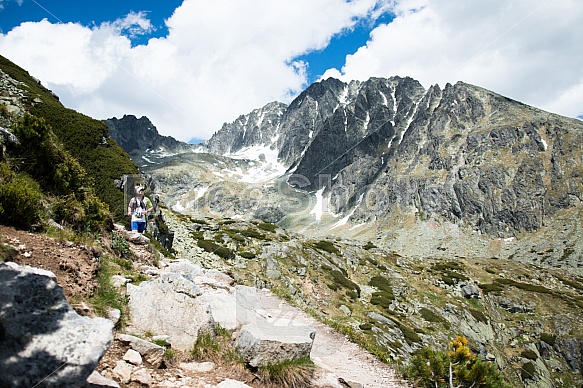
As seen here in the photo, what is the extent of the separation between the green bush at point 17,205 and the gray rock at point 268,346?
20.8ft

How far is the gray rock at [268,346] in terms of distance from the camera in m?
7.16

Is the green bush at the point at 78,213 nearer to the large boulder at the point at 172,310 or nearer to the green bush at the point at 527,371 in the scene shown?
the large boulder at the point at 172,310

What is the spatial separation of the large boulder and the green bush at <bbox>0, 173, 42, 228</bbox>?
3.33 metres

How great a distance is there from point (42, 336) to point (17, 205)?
5741mm

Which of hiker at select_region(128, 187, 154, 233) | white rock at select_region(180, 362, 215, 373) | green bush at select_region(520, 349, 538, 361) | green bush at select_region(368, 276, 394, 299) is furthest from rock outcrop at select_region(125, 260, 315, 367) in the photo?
green bush at select_region(520, 349, 538, 361)

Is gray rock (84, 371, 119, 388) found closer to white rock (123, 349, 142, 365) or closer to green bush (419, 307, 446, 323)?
white rock (123, 349, 142, 365)

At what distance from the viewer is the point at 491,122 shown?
18138 cm

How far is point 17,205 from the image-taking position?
8.20m

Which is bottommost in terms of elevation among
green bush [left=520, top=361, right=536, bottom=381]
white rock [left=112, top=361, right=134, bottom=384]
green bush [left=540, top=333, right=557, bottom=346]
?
green bush [left=520, top=361, right=536, bottom=381]

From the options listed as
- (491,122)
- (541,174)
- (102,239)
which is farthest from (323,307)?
(491,122)

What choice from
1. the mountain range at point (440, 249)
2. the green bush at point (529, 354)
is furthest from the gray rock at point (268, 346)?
the green bush at point (529, 354)

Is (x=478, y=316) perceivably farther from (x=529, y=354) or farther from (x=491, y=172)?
(x=491, y=172)

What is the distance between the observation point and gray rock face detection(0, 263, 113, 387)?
150 inches

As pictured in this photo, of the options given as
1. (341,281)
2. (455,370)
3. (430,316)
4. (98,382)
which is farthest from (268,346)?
(430,316)
